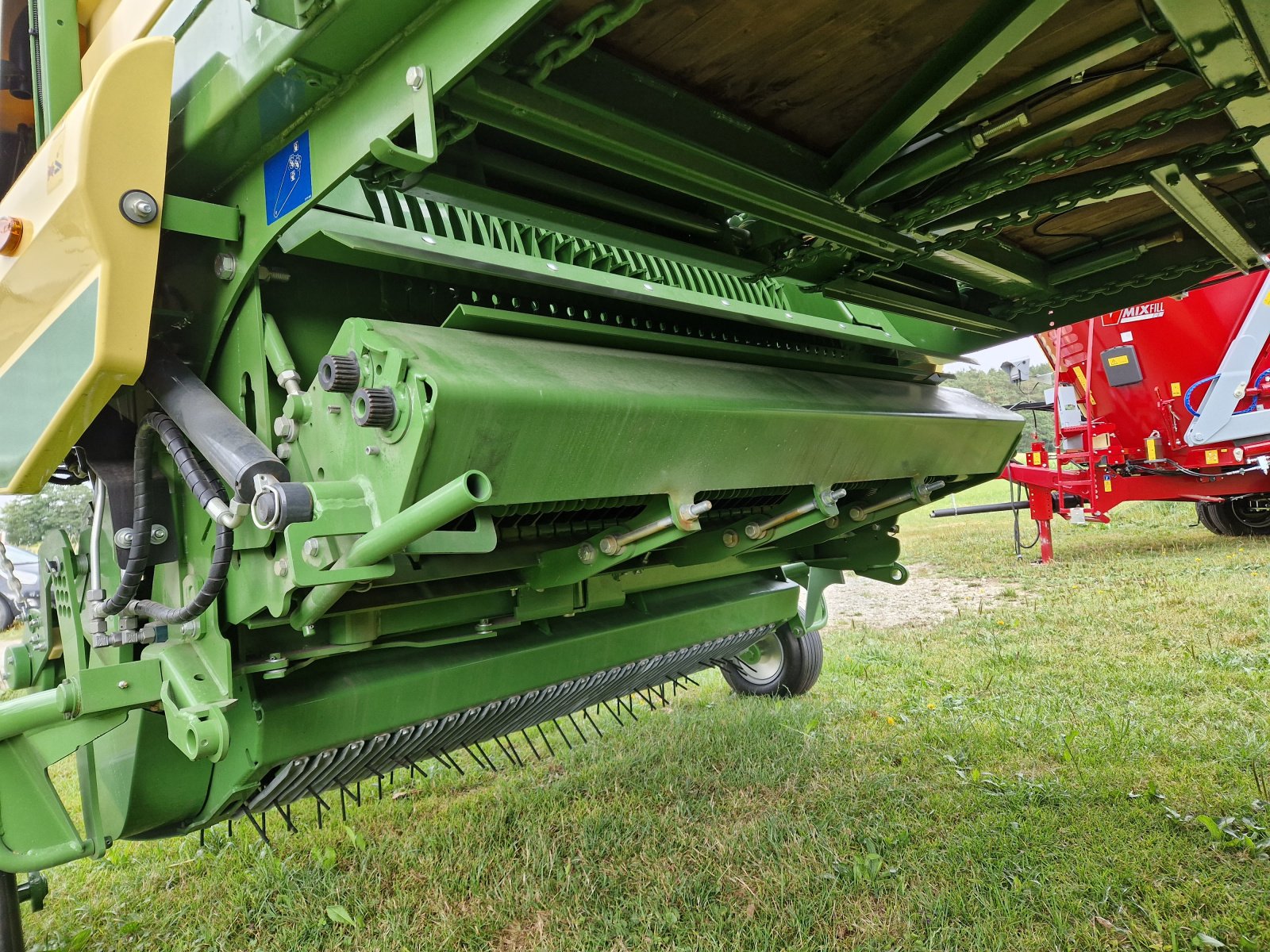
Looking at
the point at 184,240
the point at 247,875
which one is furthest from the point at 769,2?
the point at 247,875

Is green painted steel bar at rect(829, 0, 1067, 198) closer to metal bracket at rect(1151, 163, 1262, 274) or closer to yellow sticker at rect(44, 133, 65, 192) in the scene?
metal bracket at rect(1151, 163, 1262, 274)

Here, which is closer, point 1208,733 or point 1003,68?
point 1003,68

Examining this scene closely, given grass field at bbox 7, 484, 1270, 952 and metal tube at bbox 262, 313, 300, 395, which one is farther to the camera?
grass field at bbox 7, 484, 1270, 952

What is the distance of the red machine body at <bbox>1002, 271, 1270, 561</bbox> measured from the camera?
695 centimetres

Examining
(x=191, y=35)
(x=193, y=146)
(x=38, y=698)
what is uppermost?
(x=191, y=35)

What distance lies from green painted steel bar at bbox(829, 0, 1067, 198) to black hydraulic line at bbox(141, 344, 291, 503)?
1326 mm

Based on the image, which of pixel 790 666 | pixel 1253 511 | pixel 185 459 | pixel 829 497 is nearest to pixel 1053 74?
pixel 829 497

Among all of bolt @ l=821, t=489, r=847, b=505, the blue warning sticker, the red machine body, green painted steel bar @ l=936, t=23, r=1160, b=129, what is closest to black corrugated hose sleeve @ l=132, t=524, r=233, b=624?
the blue warning sticker

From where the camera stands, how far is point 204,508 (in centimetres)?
158

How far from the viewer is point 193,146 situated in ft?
5.20

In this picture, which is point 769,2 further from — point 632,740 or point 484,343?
point 632,740

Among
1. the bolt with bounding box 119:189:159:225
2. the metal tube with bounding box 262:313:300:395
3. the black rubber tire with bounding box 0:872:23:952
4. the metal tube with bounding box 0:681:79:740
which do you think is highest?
the bolt with bounding box 119:189:159:225

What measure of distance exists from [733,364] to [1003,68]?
0.92 meters

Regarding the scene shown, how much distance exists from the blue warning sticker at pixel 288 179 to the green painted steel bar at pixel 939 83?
110cm
